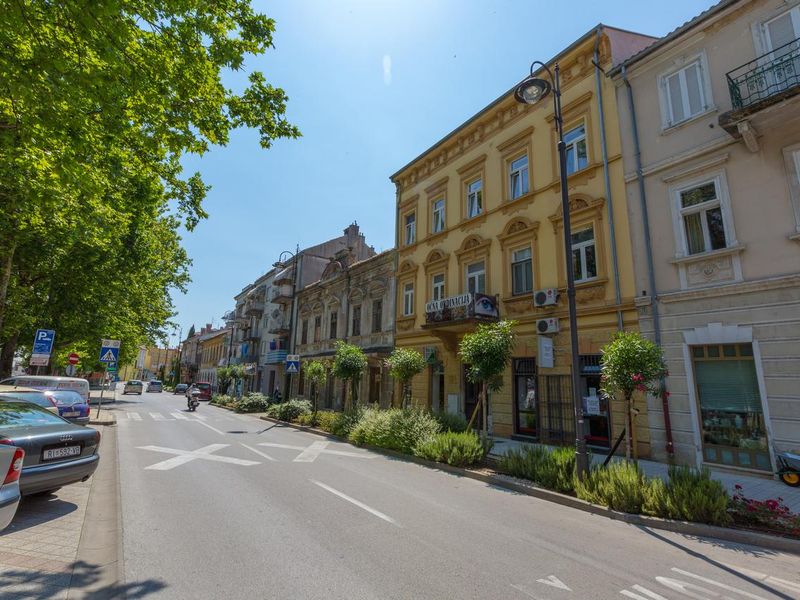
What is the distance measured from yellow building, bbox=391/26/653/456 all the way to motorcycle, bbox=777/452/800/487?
2.90m

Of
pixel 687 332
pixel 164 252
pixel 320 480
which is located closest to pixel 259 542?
pixel 320 480

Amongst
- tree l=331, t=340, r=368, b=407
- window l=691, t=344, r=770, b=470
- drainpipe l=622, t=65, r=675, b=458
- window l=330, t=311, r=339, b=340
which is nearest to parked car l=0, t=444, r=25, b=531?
drainpipe l=622, t=65, r=675, b=458

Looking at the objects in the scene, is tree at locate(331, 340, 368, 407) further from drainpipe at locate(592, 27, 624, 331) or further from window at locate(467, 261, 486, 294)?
drainpipe at locate(592, 27, 624, 331)

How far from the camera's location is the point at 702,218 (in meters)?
10.7

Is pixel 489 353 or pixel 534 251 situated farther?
pixel 534 251

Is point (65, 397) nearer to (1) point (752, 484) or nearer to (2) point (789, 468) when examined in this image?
(1) point (752, 484)

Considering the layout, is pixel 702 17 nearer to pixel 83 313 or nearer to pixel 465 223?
pixel 465 223

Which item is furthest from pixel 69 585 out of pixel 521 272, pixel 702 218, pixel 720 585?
pixel 521 272

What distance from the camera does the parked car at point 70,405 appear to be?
11.9 m

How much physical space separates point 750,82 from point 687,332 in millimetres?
6096

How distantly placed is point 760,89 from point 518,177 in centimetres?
749

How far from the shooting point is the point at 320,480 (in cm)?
833

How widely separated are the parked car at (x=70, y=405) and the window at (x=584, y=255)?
15.6 m

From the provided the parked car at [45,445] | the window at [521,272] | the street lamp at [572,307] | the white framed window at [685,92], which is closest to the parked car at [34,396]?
the parked car at [45,445]
